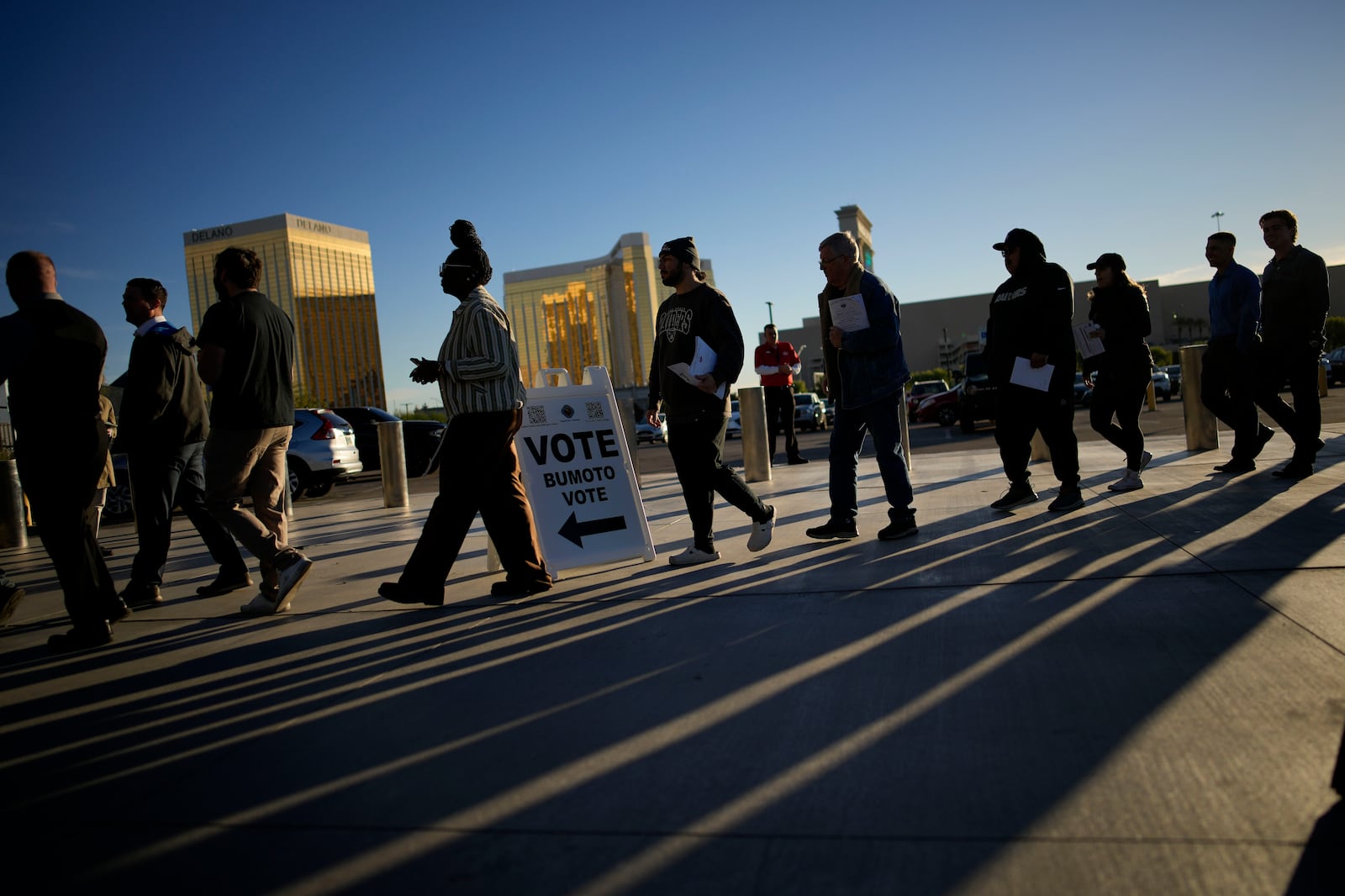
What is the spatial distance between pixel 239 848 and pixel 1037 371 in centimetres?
539

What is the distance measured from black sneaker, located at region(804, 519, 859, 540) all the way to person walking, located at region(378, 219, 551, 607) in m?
1.77

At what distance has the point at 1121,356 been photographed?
703 centimetres

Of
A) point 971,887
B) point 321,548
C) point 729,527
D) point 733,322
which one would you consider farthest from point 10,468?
point 971,887

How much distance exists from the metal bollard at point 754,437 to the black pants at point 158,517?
19.0 feet

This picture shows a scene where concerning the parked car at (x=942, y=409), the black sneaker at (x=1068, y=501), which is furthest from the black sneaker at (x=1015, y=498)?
the parked car at (x=942, y=409)

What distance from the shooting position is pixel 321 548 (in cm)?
745

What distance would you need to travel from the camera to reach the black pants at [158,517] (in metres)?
5.43

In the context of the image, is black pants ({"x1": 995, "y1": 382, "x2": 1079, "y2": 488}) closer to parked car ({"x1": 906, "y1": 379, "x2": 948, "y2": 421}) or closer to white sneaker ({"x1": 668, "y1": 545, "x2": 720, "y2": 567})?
white sneaker ({"x1": 668, "y1": 545, "x2": 720, "y2": 567})

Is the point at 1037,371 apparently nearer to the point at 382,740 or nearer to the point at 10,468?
the point at 382,740

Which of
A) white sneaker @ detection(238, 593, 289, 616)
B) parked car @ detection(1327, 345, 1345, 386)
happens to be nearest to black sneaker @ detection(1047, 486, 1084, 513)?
white sneaker @ detection(238, 593, 289, 616)

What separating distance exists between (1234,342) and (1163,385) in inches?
1190

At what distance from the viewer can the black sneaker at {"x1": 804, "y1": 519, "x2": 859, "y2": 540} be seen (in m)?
5.59

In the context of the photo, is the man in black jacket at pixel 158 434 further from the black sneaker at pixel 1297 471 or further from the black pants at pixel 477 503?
the black sneaker at pixel 1297 471

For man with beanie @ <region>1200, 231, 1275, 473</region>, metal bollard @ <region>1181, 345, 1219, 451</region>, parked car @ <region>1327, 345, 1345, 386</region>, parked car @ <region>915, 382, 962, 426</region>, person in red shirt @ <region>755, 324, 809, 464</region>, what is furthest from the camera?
parked car @ <region>1327, 345, 1345, 386</region>
